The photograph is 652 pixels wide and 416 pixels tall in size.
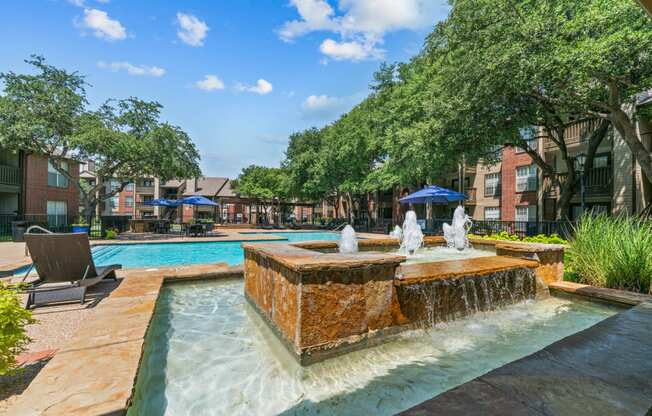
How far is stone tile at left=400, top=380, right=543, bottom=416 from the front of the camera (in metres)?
1.45

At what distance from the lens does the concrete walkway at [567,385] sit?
1.51 m

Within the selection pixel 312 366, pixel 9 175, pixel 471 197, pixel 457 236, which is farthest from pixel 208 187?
pixel 312 366

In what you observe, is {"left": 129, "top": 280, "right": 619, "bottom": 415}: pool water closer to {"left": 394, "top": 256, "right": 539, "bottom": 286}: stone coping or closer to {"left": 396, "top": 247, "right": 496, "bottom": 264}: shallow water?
{"left": 394, "top": 256, "right": 539, "bottom": 286}: stone coping

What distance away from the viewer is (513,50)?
31.5 feet

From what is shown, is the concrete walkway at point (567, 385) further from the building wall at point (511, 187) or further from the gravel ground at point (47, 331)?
the building wall at point (511, 187)

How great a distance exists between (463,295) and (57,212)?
2859 cm

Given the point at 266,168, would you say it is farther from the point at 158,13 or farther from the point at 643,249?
the point at 643,249

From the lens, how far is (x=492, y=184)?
2433 centimetres

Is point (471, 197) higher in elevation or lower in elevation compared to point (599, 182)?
lower

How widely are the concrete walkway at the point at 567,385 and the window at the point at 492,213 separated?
23.9m

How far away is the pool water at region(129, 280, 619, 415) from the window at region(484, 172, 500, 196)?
70.6 ft

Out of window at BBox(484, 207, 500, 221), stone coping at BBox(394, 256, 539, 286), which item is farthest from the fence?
window at BBox(484, 207, 500, 221)

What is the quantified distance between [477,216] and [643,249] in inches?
850

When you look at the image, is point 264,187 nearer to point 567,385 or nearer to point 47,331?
point 47,331
